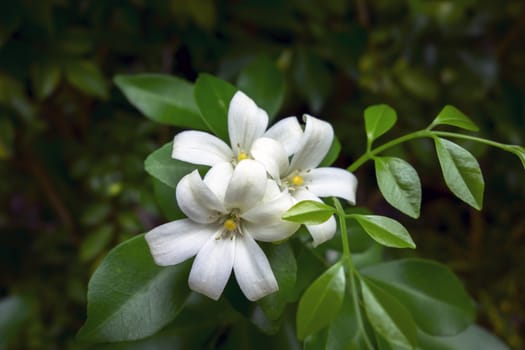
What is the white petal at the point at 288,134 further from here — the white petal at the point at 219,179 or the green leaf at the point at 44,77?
the green leaf at the point at 44,77

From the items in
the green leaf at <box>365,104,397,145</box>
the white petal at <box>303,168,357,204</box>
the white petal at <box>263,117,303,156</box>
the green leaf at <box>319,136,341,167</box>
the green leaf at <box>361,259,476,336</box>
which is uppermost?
the green leaf at <box>365,104,397,145</box>

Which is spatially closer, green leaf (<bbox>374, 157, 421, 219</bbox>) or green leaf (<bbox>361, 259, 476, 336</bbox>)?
green leaf (<bbox>374, 157, 421, 219</bbox>)

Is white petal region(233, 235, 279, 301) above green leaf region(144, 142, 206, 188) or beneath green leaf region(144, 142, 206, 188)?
beneath

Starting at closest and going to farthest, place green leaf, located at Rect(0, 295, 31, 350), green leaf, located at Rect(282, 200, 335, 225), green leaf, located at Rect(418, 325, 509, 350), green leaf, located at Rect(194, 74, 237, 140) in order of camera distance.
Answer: green leaf, located at Rect(282, 200, 335, 225) < green leaf, located at Rect(194, 74, 237, 140) < green leaf, located at Rect(418, 325, 509, 350) < green leaf, located at Rect(0, 295, 31, 350)

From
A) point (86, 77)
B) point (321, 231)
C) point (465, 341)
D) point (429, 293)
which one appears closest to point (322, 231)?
point (321, 231)

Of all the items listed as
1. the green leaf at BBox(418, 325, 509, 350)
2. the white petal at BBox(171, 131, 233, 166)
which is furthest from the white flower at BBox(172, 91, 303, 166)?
the green leaf at BBox(418, 325, 509, 350)

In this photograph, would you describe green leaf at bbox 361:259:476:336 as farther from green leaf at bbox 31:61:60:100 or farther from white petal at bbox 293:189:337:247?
green leaf at bbox 31:61:60:100

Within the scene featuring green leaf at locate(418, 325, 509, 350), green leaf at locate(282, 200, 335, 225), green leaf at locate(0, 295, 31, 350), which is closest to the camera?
green leaf at locate(282, 200, 335, 225)

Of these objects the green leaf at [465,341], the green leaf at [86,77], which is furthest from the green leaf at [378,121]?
the green leaf at [86,77]
